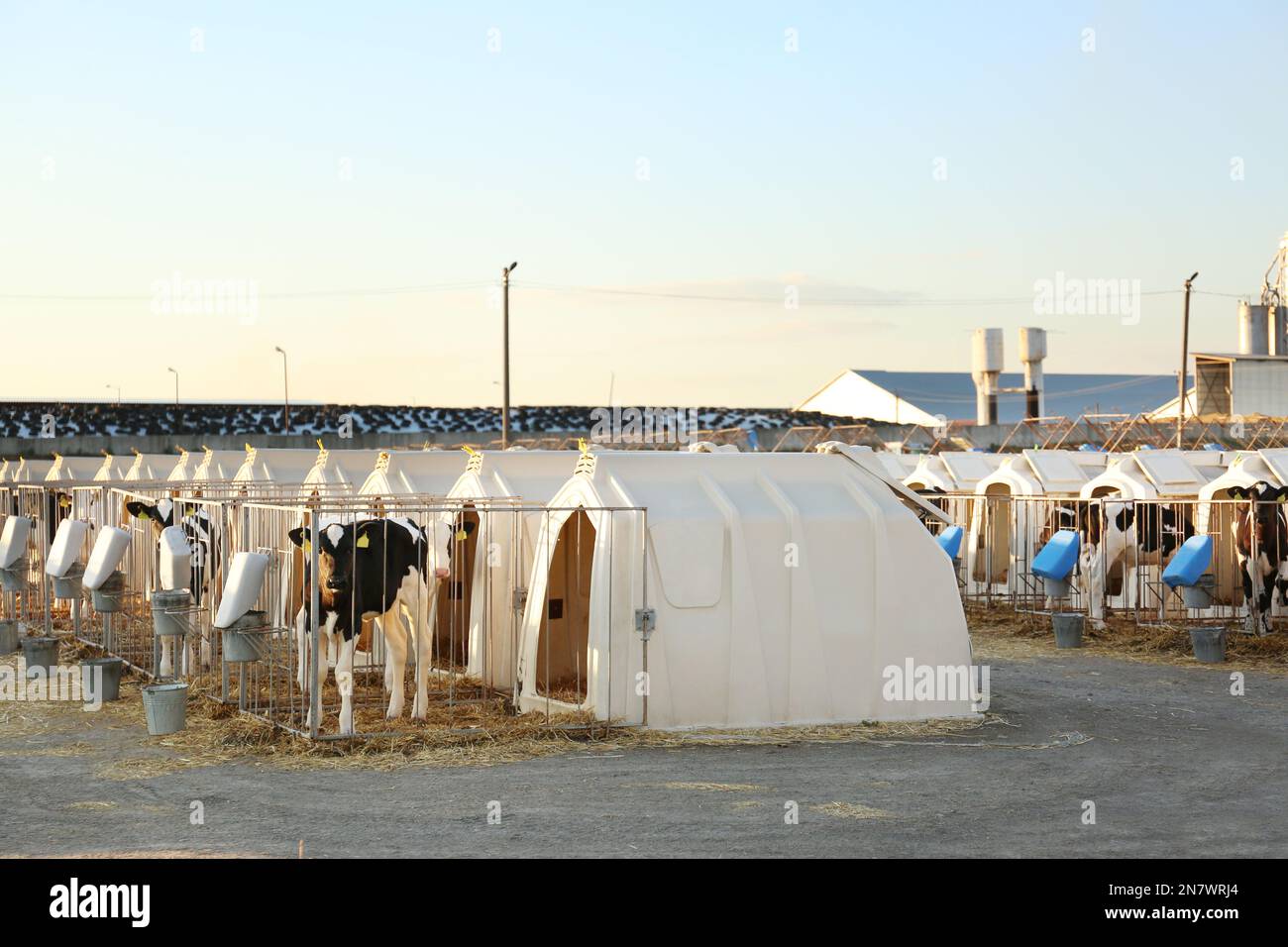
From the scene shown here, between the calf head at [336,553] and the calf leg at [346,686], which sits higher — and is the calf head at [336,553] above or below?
above

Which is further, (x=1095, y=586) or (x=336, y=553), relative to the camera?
(x=1095, y=586)

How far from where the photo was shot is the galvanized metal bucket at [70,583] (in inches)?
669

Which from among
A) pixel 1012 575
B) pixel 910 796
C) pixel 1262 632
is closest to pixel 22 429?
pixel 1012 575

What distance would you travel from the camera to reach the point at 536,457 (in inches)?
704

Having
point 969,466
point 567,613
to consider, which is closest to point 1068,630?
point 567,613

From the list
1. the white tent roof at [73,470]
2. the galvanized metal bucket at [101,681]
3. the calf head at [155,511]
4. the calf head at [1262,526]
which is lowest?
the galvanized metal bucket at [101,681]

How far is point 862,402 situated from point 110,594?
78577mm

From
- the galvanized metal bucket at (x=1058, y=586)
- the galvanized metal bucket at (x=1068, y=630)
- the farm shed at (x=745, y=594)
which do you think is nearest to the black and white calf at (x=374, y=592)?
the farm shed at (x=745, y=594)

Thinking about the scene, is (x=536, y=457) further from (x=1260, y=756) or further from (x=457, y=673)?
(x=1260, y=756)

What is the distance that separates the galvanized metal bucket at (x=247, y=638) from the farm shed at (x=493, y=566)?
1.70m

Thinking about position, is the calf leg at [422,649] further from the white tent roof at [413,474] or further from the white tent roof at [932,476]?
the white tent roof at [932,476]

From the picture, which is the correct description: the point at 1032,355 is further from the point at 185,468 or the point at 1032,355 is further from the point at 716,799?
the point at 716,799

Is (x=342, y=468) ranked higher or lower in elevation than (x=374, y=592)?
higher

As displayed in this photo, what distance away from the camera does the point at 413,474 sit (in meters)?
19.5
